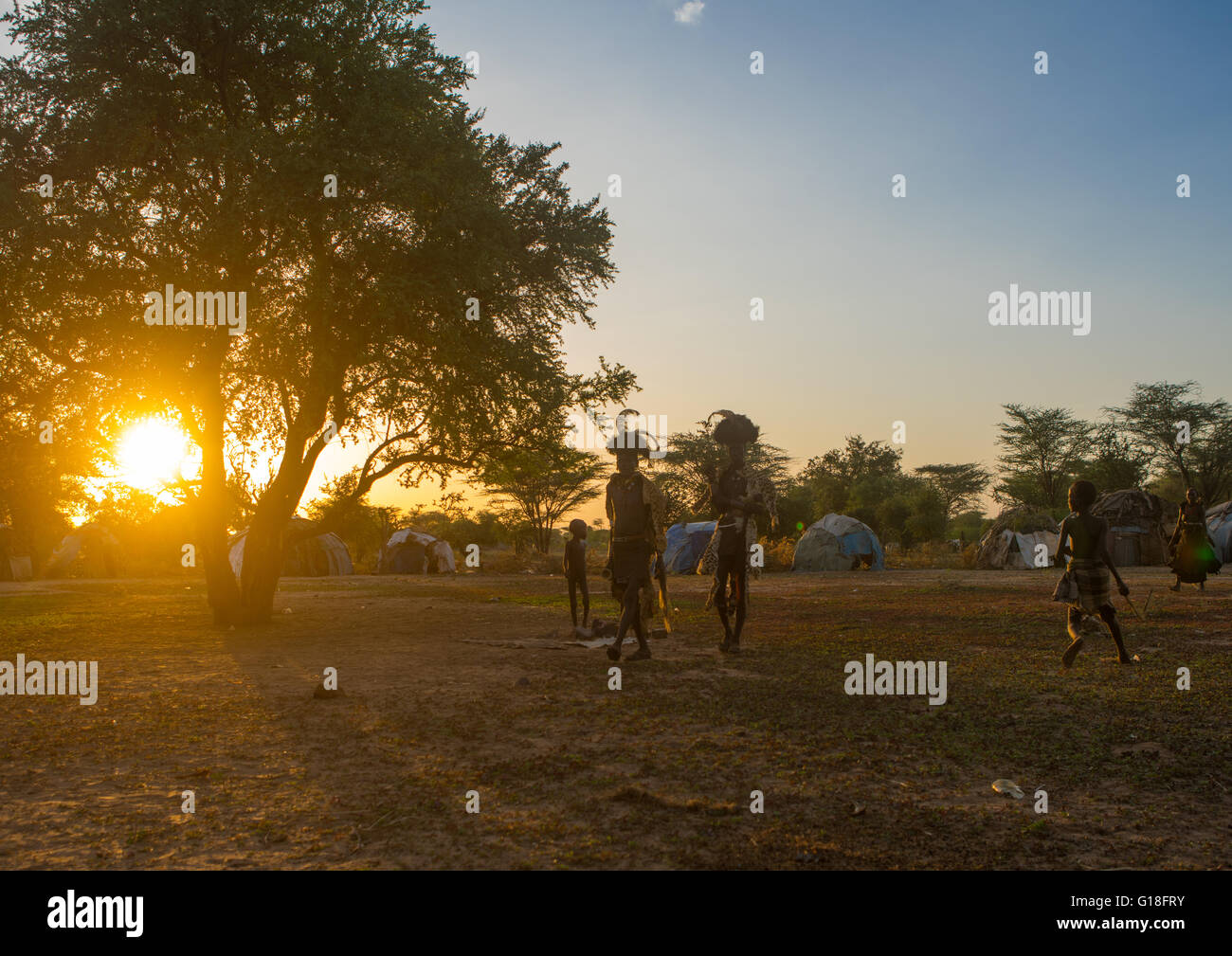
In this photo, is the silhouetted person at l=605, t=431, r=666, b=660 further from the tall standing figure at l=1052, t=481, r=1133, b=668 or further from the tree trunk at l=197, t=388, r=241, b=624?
the tree trunk at l=197, t=388, r=241, b=624

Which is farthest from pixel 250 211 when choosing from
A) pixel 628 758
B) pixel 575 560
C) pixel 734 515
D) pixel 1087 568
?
pixel 1087 568

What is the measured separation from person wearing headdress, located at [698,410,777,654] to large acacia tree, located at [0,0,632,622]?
4906 mm

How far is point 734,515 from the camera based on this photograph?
9539mm

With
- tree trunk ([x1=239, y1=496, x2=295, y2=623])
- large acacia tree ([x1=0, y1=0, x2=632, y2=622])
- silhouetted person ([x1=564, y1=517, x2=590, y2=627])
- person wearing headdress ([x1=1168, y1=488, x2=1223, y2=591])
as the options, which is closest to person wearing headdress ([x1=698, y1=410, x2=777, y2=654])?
silhouetted person ([x1=564, y1=517, x2=590, y2=627])

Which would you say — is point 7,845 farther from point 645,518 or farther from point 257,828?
point 645,518

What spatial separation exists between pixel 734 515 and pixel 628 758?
14.9ft

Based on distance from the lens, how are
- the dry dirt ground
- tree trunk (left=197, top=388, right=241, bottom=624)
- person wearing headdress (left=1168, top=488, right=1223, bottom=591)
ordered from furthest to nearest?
person wearing headdress (left=1168, top=488, right=1223, bottom=591) < tree trunk (left=197, top=388, right=241, bottom=624) < the dry dirt ground

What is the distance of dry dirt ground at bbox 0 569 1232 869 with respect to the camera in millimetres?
3873

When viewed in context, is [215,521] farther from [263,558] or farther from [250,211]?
[250,211]

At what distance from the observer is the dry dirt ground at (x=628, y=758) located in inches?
152

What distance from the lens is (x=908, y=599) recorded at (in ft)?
58.1

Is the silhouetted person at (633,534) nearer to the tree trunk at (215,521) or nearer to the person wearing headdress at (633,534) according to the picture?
the person wearing headdress at (633,534)

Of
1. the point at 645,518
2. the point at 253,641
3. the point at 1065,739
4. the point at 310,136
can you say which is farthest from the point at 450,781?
the point at 310,136

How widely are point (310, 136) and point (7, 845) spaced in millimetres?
10435
